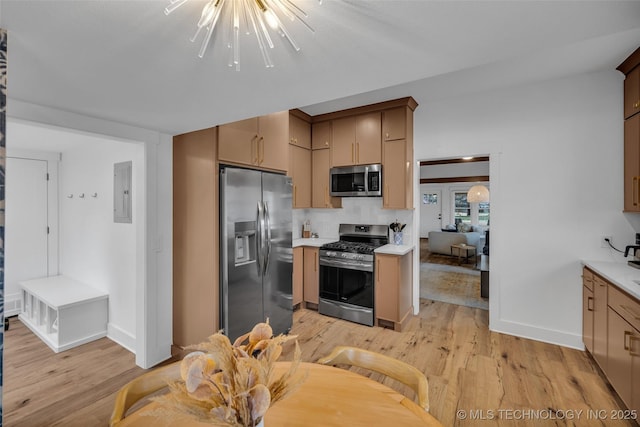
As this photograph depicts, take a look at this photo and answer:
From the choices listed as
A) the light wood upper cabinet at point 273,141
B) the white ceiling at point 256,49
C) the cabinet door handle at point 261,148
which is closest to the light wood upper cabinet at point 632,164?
the white ceiling at point 256,49

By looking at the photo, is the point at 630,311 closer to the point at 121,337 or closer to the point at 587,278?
the point at 587,278

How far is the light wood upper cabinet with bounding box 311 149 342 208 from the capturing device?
4090 mm

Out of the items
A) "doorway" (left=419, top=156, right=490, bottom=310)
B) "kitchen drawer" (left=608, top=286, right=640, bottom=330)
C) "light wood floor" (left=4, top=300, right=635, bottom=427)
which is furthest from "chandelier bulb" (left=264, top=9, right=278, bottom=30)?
"doorway" (left=419, top=156, right=490, bottom=310)

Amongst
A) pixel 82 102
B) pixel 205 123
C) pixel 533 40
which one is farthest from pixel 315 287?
pixel 533 40

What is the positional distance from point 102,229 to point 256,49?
3219 millimetres

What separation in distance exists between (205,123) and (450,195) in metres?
10.1

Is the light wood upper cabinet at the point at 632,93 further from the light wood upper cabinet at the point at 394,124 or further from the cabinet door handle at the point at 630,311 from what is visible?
the light wood upper cabinet at the point at 394,124

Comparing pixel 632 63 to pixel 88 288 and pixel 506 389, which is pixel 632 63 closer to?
pixel 506 389

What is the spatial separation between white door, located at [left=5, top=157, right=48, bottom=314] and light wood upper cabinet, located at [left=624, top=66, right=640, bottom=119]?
22.5 feet

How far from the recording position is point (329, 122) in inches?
160

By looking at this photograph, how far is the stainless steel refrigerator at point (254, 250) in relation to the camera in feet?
8.18

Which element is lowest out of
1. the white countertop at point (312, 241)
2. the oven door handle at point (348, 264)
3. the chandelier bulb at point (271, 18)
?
the oven door handle at point (348, 264)

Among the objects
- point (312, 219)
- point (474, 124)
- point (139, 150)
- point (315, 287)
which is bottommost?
point (315, 287)

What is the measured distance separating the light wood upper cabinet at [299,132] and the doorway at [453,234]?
1.87m
